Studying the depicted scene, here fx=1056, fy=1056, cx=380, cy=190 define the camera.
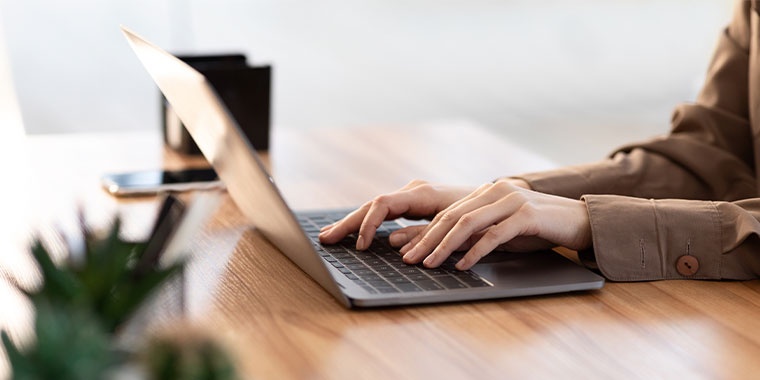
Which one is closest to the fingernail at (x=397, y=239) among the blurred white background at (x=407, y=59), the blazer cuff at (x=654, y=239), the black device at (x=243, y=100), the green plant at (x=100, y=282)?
the blazer cuff at (x=654, y=239)

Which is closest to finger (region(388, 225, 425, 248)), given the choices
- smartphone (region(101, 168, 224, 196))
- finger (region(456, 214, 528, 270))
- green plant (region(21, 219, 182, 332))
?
finger (region(456, 214, 528, 270))

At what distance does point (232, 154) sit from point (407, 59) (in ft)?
13.6

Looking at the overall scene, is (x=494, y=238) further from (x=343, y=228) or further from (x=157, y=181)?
(x=157, y=181)

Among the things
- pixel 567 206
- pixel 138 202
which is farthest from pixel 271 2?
pixel 567 206

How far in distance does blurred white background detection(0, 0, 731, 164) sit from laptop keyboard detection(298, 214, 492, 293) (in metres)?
3.41

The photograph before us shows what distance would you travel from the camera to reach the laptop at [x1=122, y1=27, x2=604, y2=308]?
991mm

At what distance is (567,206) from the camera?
118 centimetres

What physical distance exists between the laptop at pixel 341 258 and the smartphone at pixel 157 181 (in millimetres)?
282

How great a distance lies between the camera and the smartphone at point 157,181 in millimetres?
1483

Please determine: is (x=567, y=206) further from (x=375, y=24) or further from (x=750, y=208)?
(x=375, y=24)

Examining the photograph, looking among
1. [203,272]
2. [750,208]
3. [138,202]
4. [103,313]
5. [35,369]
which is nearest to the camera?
[35,369]

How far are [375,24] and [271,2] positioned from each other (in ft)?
1.87

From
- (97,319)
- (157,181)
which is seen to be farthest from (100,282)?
(157,181)

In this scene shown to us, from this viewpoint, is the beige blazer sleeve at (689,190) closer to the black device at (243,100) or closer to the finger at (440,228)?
the finger at (440,228)
